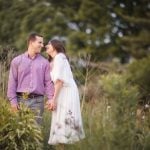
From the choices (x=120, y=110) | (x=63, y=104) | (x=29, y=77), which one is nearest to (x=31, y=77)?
(x=29, y=77)

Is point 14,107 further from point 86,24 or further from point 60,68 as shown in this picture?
point 86,24

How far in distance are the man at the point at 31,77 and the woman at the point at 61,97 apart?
138 millimetres

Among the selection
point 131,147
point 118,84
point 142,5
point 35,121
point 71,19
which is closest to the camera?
point 118,84

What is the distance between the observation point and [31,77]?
948 centimetres

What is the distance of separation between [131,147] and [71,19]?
31.8m

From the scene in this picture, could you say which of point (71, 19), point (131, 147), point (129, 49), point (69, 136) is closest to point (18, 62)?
point (69, 136)

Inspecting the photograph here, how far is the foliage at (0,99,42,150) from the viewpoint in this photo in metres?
8.68

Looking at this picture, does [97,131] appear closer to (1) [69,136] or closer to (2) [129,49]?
(1) [69,136]

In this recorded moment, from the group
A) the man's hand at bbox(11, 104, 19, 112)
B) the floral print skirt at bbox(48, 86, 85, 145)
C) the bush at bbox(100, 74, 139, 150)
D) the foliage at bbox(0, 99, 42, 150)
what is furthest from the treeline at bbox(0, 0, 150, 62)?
the bush at bbox(100, 74, 139, 150)

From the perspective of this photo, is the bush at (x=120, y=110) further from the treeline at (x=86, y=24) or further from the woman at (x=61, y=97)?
the treeline at (x=86, y=24)

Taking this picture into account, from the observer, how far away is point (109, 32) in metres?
37.2

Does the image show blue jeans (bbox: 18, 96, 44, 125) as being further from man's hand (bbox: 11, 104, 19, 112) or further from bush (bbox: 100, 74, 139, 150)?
bush (bbox: 100, 74, 139, 150)

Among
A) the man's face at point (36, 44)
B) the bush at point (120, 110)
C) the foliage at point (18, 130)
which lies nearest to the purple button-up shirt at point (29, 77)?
the man's face at point (36, 44)

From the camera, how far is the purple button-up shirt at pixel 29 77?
9.46 metres
